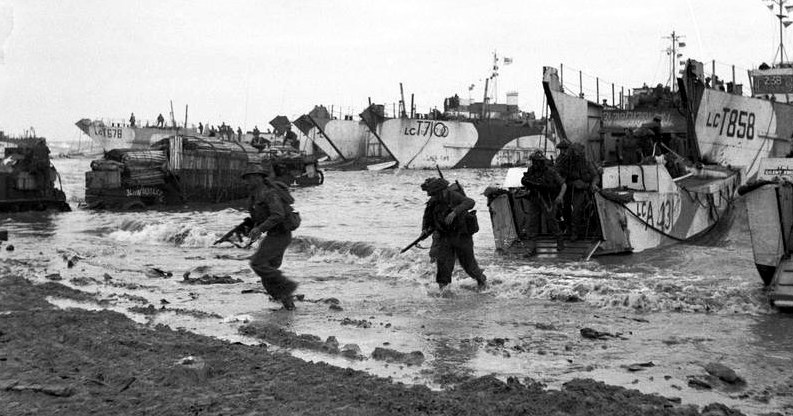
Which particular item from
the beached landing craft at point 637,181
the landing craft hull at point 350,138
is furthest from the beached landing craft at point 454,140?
the beached landing craft at point 637,181

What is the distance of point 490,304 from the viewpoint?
915cm

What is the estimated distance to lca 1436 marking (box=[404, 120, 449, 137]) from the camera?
54.2 m

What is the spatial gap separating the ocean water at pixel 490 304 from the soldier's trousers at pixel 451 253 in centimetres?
25

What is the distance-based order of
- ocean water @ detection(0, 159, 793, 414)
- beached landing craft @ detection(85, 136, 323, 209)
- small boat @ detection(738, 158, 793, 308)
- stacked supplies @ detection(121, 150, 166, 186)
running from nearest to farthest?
ocean water @ detection(0, 159, 793, 414)
small boat @ detection(738, 158, 793, 308)
beached landing craft @ detection(85, 136, 323, 209)
stacked supplies @ detection(121, 150, 166, 186)

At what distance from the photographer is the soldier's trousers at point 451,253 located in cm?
968

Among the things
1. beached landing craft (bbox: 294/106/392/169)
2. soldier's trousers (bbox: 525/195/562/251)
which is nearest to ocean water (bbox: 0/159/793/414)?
soldier's trousers (bbox: 525/195/562/251)

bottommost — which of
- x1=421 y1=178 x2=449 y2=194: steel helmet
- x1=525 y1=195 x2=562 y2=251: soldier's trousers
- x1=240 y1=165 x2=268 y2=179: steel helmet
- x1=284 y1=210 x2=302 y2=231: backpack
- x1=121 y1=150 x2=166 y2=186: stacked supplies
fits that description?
x1=525 y1=195 x2=562 y2=251: soldier's trousers

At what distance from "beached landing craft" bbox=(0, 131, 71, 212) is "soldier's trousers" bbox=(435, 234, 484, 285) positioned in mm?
17229

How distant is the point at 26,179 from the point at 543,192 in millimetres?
16749

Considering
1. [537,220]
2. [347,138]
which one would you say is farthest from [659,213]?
[347,138]

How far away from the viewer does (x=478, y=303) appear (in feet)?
30.1

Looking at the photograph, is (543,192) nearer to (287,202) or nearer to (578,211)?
(578,211)

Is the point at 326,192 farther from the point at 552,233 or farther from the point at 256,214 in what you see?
the point at 256,214

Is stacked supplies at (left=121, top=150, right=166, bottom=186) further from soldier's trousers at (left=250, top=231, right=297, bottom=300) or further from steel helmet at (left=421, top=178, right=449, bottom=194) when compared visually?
soldier's trousers at (left=250, top=231, right=297, bottom=300)
